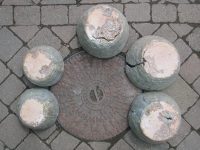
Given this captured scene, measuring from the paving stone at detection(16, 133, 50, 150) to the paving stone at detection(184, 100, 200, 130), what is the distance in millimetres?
1435

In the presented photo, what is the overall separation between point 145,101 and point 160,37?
646 millimetres

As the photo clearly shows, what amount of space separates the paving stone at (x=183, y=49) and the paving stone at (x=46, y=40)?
3.94ft

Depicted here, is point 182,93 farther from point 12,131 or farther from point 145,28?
point 12,131

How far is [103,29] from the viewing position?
4105 mm

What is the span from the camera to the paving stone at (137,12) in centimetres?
458

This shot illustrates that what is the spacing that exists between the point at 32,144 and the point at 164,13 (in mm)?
1869

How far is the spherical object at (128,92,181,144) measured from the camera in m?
4.13

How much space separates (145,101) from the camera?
4211 millimetres

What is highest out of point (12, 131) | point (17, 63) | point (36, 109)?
point (17, 63)

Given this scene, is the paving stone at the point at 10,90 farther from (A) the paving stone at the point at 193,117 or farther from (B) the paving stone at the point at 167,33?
(A) the paving stone at the point at 193,117

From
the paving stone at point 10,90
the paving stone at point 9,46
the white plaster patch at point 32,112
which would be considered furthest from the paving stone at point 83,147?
the paving stone at point 9,46

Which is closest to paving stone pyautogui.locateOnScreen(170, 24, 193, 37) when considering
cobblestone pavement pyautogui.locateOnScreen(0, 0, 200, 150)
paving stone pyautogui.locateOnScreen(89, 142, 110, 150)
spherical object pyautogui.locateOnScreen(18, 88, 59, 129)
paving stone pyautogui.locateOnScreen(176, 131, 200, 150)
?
cobblestone pavement pyautogui.locateOnScreen(0, 0, 200, 150)

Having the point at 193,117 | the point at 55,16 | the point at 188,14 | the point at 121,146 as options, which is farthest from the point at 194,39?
the point at 55,16

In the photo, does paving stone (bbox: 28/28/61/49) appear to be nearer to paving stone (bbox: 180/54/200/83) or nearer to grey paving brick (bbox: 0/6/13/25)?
grey paving brick (bbox: 0/6/13/25)
